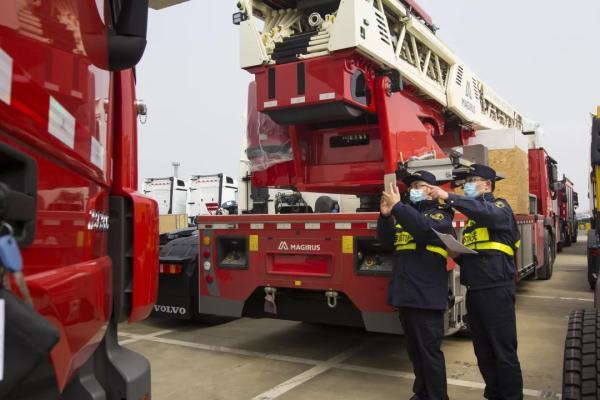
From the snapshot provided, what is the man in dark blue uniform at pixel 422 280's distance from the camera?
12.2 ft

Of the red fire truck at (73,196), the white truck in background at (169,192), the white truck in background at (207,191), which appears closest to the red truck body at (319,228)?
the red fire truck at (73,196)

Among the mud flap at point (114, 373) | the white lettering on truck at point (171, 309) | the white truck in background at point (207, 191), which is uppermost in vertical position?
the white truck in background at point (207, 191)

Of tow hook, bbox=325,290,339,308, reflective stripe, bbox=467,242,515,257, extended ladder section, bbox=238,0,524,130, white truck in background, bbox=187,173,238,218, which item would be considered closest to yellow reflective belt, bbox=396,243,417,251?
reflective stripe, bbox=467,242,515,257

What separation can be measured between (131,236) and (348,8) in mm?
3291

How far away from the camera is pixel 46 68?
4.25 ft

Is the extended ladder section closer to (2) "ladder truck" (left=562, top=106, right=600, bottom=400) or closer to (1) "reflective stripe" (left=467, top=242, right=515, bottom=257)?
(1) "reflective stripe" (left=467, top=242, right=515, bottom=257)

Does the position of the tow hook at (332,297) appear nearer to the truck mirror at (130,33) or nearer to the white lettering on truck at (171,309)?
the white lettering on truck at (171,309)

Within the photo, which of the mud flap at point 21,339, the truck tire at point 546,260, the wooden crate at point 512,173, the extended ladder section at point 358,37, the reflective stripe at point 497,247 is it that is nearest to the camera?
the mud flap at point 21,339

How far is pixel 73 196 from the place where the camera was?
1501 millimetres

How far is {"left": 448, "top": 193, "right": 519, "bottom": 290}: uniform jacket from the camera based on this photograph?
3732 mm

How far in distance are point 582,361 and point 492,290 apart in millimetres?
844

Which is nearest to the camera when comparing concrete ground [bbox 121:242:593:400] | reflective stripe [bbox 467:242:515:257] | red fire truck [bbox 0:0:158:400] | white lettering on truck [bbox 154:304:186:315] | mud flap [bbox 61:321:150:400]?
red fire truck [bbox 0:0:158:400]

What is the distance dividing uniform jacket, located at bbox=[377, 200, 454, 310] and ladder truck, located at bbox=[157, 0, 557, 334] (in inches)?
22.8

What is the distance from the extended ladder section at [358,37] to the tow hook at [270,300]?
2.15 metres
